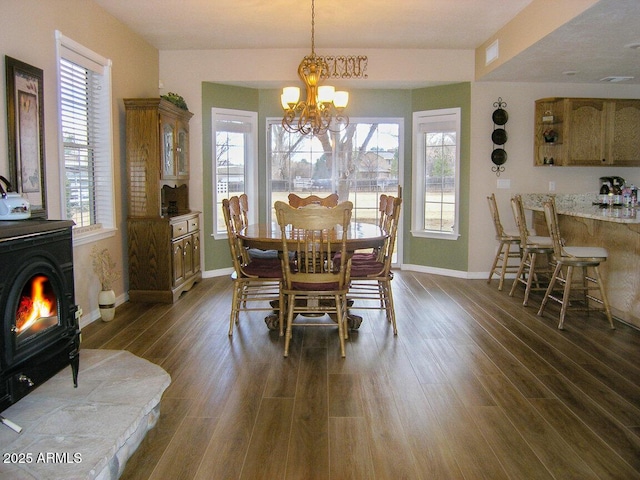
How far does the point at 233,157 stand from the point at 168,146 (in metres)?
1.58

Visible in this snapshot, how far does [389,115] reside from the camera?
278 inches

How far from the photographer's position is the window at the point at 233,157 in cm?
661

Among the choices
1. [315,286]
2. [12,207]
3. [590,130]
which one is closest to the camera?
[12,207]

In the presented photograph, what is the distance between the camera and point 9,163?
3254 millimetres

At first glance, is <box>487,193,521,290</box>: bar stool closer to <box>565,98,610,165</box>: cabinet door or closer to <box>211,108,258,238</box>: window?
<box>565,98,610,165</box>: cabinet door

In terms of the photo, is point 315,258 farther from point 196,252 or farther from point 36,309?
point 196,252

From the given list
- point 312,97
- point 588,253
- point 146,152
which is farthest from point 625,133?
point 146,152

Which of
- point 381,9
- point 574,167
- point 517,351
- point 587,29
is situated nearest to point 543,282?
point 574,167

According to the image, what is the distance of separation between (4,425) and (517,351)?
304cm

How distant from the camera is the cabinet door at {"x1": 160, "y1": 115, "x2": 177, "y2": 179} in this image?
5.12 meters

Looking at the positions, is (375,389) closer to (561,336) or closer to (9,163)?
(561,336)

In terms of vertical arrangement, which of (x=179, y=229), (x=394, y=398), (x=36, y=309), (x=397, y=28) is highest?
(x=397, y=28)

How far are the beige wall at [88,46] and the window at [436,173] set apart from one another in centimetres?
330

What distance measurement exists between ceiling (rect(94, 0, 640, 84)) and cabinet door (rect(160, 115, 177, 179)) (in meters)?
0.94
